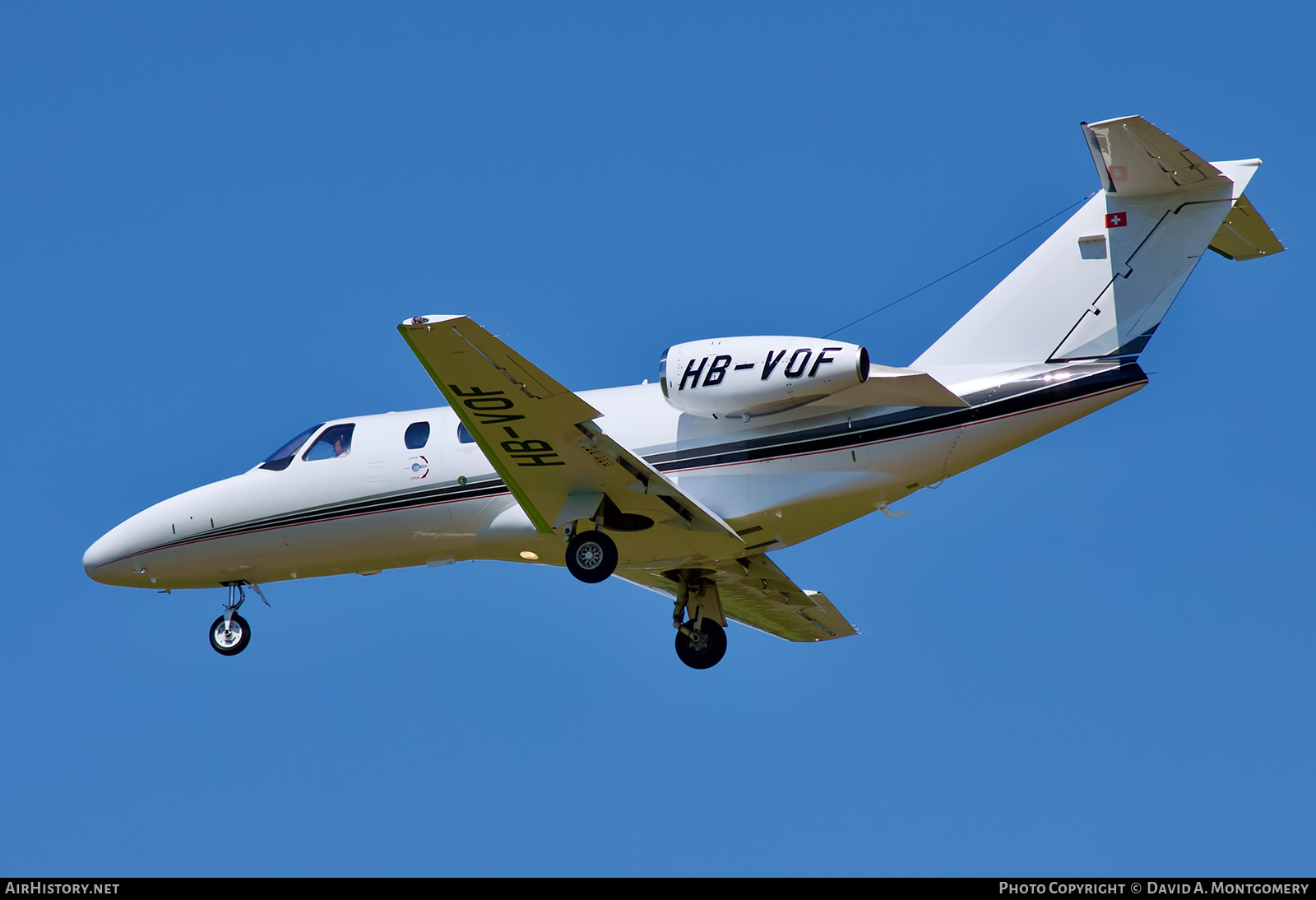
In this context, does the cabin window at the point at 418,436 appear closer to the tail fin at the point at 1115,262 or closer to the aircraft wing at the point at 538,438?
the aircraft wing at the point at 538,438

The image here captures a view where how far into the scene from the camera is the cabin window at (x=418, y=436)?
63.3ft

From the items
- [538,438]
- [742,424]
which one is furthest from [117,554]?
[742,424]

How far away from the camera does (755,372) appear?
16734 mm

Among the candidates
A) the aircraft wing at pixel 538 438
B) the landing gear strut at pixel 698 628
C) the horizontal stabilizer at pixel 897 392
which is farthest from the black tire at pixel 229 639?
the horizontal stabilizer at pixel 897 392

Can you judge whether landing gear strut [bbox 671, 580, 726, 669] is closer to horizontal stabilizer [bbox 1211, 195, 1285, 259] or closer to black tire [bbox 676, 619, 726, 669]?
black tire [bbox 676, 619, 726, 669]

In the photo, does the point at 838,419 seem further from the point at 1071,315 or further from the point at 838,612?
the point at 838,612

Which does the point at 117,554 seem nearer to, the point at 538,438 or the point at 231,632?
the point at 231,632

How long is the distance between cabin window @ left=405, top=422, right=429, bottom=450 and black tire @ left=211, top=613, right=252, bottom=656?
12.7ft

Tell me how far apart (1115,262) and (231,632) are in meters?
12.8

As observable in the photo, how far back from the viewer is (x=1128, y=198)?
16.9 meters

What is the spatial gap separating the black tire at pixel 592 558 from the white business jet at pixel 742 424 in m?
0.02

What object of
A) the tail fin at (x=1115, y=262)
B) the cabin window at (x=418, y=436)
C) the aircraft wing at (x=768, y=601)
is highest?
the tail fin at (x=1115, y=262)
